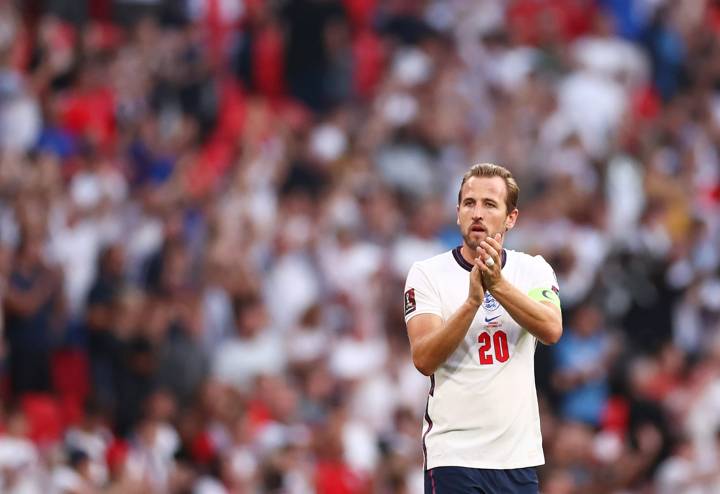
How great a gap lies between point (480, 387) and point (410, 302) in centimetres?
48

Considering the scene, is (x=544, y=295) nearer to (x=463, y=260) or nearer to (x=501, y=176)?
(x=463, y=260)

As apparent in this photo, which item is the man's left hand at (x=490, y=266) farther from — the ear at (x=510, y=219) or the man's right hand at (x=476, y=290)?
the ear at (x=510, y=219)

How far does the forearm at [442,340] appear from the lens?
6309mm

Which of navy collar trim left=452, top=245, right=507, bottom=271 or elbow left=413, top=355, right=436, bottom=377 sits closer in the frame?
elbow left=413, top=355, right=436, bottom=377

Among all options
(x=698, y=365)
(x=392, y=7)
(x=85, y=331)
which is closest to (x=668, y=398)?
(x=698, y=365)

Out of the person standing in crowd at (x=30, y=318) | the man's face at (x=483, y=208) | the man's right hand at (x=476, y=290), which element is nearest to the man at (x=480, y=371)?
the man's face at (x=483, y=208)

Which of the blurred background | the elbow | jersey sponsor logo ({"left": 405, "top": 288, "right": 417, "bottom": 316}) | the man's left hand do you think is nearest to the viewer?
the man's left hand

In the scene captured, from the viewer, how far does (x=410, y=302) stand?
6727 mm

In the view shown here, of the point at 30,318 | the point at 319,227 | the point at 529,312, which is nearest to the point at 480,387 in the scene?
the point at 529,312

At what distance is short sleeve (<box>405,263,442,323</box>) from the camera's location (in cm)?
668

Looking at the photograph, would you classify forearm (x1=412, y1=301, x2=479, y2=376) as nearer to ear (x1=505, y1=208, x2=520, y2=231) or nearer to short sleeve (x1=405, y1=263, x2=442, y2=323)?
short sleeve (x1=405, y1=263, x2=442, y2=323)

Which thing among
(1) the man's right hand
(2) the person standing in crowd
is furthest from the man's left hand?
(2) the person standing in crowd

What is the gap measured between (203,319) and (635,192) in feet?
16.9

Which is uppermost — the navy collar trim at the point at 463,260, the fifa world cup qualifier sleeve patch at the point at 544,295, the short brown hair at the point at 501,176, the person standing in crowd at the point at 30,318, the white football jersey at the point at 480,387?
the person standing in crowd at the point at 30,318
